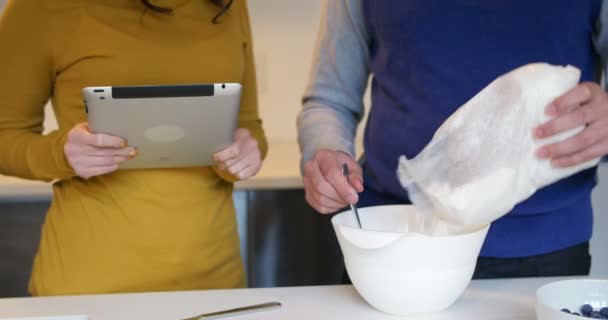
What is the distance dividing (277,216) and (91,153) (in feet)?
3.00

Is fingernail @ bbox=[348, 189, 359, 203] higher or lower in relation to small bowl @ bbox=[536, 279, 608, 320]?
higher

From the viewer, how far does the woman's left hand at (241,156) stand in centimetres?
113

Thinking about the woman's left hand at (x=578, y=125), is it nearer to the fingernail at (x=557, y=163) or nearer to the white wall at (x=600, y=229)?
the fingernail at (x=557, y=163)

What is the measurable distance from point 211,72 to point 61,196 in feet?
1.01

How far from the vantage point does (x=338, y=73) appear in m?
1.22

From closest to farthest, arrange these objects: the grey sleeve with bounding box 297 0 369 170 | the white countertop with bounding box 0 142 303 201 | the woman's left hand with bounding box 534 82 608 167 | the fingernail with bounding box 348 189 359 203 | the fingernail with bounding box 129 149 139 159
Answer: the woman's left hand with bounding box 534 82 608 167
the fingernail with bounding box 348 189 359 203
the fingernail with bounding box 129 149 139 159
the grey sleeve with bounding box 297 0 369 170
the white countertop with bounding box 0 142 303 201

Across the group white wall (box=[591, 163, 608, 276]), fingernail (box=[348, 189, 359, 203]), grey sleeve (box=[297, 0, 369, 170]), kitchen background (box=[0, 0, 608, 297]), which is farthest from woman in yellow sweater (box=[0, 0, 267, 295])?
white wall (box=[591, 163, 608, 276])

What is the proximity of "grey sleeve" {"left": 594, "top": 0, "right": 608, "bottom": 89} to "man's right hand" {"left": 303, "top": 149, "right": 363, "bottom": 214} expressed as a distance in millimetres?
387

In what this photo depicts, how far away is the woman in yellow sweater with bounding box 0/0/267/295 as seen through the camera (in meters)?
1.07

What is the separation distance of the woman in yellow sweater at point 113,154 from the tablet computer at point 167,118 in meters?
0.04

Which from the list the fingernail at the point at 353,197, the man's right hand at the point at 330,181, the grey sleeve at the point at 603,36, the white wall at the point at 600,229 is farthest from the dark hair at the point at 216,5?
the white wall at the point at 600,229

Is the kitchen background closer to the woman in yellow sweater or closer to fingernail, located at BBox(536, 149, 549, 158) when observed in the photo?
the woman in yellow sweater

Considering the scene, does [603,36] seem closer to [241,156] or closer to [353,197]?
[353,197]

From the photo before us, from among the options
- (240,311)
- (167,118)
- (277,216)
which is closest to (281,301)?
(240,311)
